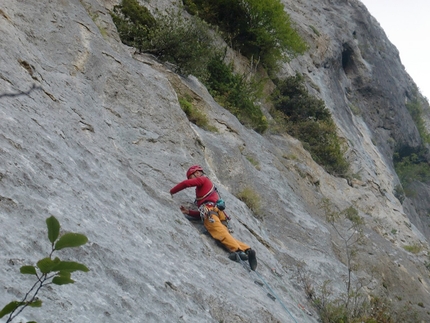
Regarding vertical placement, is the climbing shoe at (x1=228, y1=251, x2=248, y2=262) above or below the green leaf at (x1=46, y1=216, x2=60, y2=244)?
below

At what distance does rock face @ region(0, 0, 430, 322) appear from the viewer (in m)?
3.38

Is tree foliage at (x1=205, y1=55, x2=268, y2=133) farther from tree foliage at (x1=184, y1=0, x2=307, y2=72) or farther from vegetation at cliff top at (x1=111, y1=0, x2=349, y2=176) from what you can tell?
tree foliage at (x1=184, y1=0, x2=307, y2=72)

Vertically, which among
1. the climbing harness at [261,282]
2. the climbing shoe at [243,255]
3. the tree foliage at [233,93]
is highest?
the climbing shoe at [243,255]

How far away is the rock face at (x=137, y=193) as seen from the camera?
133 inches

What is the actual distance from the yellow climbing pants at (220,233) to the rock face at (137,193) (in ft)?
0.41

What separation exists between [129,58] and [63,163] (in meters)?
5.29

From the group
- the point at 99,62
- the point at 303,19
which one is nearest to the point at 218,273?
the point at 99,62

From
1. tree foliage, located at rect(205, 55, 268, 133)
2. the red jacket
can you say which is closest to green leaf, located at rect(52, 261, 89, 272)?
the red jacket

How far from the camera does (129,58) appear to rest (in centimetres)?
936

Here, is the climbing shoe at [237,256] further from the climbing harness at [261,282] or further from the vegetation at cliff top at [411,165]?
the vegetation at cliff top at [411,165]

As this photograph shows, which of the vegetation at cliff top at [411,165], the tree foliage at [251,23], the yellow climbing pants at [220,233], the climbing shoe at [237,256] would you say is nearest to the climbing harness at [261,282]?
the climbing shoe at [237,256]

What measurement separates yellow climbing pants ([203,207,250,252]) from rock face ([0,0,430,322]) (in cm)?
13

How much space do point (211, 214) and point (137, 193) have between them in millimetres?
1234

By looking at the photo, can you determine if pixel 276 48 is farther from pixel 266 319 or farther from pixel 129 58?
pixel 266 319
